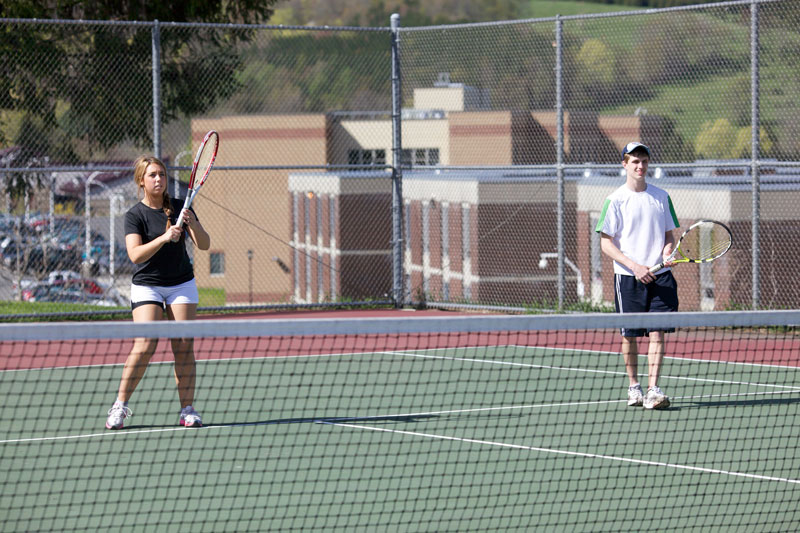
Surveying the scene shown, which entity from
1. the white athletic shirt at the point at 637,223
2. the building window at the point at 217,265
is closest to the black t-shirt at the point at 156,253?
the white athletic shirt at the point at 637,223

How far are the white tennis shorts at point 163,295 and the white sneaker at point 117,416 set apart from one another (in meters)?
0.61

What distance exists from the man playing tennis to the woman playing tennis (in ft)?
8.81

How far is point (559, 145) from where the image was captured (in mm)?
12969

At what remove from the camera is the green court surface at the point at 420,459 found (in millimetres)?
5320

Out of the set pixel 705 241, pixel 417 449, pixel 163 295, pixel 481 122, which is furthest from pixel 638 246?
pixel 481 122

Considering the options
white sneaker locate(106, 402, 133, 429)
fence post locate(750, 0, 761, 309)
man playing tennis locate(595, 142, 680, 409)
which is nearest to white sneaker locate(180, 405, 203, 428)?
white sneaker locate(106, 402, 133, 429)

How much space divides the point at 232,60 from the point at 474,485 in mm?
11580

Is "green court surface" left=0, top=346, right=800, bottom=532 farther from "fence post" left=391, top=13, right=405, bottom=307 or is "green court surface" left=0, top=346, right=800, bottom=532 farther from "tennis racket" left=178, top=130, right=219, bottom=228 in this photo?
"fence post" left=391, top=13, right=405, bottom=307

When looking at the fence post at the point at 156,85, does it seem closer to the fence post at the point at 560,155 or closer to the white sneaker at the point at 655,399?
the fence post at the point at 560,155

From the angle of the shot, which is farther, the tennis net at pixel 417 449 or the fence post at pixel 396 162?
the fence post at pixel 396 162

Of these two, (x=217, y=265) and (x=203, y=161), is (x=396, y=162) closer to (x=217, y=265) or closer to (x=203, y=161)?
(x=203, y=161)

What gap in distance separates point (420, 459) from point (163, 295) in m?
1.97

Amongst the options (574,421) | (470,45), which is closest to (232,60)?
(470,45)

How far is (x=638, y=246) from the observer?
314 inches
